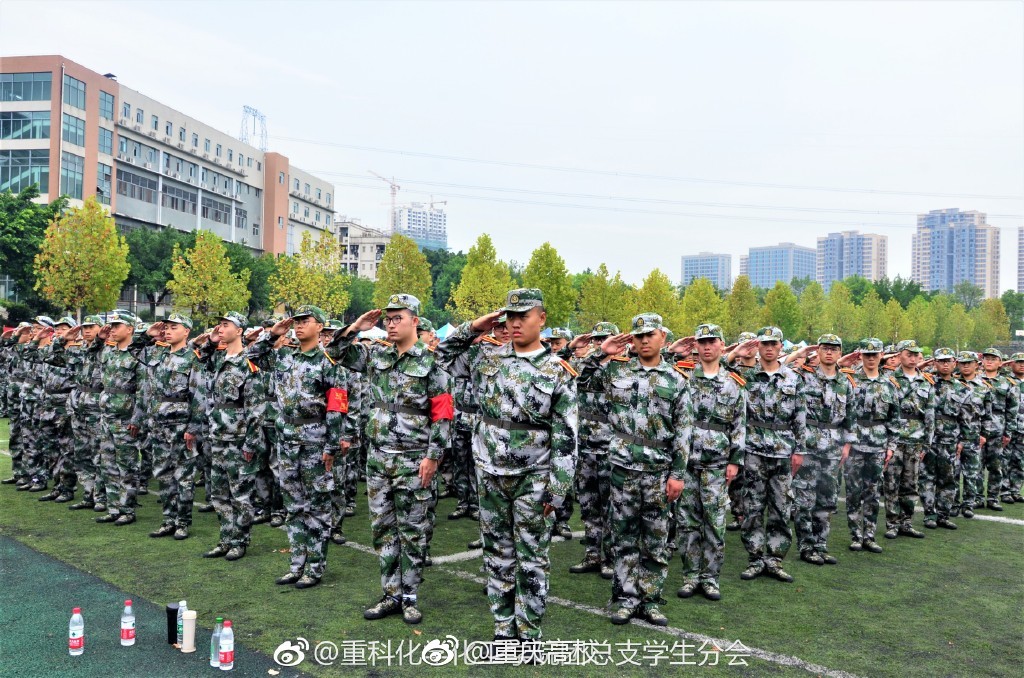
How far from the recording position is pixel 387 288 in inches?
2005

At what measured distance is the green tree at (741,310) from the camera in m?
58.4

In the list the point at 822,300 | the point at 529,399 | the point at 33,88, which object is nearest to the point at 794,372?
the point at 529,399

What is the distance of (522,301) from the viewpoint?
5.39 metres

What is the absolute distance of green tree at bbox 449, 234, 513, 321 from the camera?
1905 inches

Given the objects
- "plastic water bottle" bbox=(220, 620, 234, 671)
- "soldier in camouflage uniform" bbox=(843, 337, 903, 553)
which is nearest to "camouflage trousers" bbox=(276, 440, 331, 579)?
"plastic water bottle" bbox=(220, 620, 234, 671)

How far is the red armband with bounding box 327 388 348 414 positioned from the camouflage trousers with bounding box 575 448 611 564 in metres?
2.56

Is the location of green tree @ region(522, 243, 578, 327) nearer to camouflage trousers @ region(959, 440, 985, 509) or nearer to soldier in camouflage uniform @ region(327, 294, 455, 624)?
camouflage trousers @ region(959, 440, 985, 509)

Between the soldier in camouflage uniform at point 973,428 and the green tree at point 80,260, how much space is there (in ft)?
111

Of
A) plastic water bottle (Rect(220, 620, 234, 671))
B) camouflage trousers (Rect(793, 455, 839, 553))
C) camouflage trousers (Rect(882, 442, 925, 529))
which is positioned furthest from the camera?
camouflage trousers (Rect(882, 442, 925, 529))

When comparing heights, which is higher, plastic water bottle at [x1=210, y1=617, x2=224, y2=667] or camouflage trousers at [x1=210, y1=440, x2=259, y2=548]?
camouflage trousers at [x1=210, y1=440, x2=259, y2=548]

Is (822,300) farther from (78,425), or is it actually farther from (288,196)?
(78,425)

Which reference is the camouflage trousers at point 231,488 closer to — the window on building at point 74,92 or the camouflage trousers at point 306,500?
the camouflage trousers at point 306,500

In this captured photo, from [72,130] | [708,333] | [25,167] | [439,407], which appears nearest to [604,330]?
[708,333]

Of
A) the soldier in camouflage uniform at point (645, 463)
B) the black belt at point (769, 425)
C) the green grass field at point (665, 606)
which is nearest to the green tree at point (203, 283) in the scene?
the green grass field at point (665, 606)
